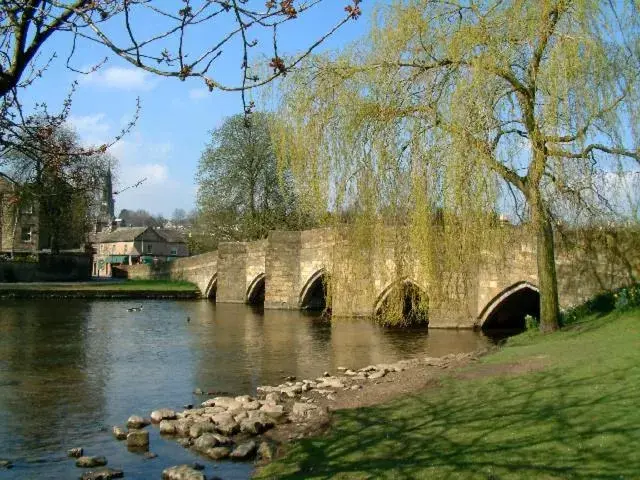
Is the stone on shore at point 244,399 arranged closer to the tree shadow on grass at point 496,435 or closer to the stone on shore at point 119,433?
the stone on shore at point 119,433

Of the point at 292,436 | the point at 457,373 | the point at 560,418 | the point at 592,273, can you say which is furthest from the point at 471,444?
the point at 592,273

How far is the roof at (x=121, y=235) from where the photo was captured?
248 ft

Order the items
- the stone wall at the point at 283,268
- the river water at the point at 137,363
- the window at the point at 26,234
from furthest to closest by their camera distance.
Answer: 1. the window at the point at 26,234
2. the stone wall at the point at 283,268
3. the river water at the point at 137,363

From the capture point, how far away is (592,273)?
1545cm

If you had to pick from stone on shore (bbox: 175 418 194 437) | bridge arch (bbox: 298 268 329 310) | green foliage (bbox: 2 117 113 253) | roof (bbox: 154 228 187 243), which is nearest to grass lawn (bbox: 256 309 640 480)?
stone on shore (bbox: 175 418 194 437)

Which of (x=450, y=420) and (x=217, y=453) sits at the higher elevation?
(x=450, y=420)

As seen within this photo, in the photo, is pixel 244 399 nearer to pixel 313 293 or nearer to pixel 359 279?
pixel 359 279

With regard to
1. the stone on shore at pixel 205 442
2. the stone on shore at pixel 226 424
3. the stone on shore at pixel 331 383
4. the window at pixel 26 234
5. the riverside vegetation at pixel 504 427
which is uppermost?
the window at pixel 26 234

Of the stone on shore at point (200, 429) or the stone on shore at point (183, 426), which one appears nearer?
the stone on shore at point (200, 429)

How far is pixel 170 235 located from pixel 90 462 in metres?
74.2

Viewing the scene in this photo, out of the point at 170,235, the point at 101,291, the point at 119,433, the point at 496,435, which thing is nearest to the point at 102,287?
the point at 101,291

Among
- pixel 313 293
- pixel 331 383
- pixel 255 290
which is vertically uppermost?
pixel 255 290

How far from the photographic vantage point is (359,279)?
43.1 feet

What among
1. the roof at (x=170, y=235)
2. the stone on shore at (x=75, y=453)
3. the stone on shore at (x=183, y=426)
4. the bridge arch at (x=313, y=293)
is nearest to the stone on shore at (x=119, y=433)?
the stone on shore at (x=183, y=426)
